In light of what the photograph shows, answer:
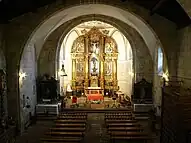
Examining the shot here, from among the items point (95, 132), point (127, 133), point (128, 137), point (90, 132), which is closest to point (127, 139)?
point (128, 137)

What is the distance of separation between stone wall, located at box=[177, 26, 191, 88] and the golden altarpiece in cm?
1406

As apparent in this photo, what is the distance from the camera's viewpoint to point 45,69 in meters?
20.3

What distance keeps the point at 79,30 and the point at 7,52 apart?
44.9 ft

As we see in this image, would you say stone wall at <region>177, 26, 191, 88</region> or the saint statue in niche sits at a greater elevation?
the saint statue in niche

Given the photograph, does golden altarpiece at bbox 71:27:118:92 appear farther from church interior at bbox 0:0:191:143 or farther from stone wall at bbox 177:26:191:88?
stone wall at bbox 177:26:191:88

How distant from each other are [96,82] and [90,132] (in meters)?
11.9

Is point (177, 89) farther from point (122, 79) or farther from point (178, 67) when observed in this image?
point (122, 79)

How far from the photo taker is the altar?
79.7 feet

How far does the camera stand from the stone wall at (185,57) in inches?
456

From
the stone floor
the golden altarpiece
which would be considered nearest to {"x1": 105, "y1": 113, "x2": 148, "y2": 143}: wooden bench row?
the stone floor

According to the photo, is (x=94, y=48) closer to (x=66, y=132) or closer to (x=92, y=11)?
(x=92, y=11)

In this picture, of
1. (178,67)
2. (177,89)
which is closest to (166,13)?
(178,67)

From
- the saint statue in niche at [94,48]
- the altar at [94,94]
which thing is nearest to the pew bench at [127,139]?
the altar at [94,94]

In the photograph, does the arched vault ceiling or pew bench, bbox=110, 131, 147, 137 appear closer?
pew bench, bbox=110, 131, 147, 137
